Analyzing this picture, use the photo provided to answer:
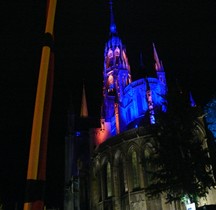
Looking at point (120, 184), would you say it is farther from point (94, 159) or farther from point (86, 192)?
point (86, 192)

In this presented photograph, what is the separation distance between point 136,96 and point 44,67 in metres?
39.9

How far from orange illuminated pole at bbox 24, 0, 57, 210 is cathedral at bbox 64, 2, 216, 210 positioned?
16.0m

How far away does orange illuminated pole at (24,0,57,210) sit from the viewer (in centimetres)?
340

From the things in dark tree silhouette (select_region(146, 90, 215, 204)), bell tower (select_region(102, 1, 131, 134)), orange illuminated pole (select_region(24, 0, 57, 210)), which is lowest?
orange illuminated pole (select_region(24, 0, 57, 210))

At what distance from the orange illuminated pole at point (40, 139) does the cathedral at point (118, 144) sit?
15957 millimetres

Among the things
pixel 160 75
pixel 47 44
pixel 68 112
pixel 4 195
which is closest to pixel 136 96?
pixel 160 75

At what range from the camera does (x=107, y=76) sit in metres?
59.7

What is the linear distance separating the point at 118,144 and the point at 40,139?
2696 cm

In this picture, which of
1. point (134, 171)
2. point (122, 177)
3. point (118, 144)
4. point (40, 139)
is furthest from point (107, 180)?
point (40, 139)

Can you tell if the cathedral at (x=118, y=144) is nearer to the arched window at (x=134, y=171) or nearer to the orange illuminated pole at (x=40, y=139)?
the arched window at (x=134, y=171)

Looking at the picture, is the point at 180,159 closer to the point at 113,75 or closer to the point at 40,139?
the point at 40,139

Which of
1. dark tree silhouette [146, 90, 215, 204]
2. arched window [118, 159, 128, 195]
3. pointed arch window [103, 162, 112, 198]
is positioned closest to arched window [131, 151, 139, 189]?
arched window [118, 159, 128, 195]

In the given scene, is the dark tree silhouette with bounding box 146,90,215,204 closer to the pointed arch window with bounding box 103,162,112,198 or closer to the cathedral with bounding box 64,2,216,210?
the cathedral with bounding box 64,2,216,210

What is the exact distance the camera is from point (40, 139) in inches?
139
